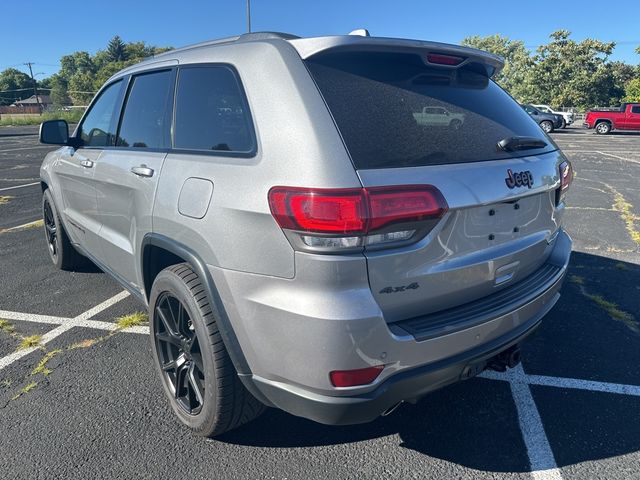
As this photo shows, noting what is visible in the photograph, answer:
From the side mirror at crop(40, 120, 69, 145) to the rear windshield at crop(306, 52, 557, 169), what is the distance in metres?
2.92

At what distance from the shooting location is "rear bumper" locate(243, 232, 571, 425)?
1.84 metres

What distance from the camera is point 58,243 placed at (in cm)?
466

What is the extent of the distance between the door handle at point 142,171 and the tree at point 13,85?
123m

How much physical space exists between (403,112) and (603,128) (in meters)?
32.3

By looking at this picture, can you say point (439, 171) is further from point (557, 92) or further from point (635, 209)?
point (557, 92)

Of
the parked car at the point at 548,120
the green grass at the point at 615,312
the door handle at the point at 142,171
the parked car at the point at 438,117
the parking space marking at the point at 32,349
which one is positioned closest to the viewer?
the parked car at the point at 438,117

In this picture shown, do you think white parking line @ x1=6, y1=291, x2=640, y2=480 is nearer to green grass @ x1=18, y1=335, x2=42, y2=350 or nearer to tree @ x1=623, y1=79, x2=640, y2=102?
green grass @ x1=18, y1=335, x2=42, y2=350

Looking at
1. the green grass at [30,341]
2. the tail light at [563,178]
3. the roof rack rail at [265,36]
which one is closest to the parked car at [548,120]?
the tail light at [563,178]

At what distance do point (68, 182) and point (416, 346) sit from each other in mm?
3406

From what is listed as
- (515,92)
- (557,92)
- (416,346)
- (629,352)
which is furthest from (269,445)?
(515,92)

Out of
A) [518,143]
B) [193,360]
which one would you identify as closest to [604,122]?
[518,143]

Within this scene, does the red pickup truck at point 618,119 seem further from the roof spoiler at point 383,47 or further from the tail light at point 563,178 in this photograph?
the roof spoiler at point 383,47

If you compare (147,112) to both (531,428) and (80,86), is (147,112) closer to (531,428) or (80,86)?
(531,428)

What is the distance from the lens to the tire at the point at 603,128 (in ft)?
94.4
